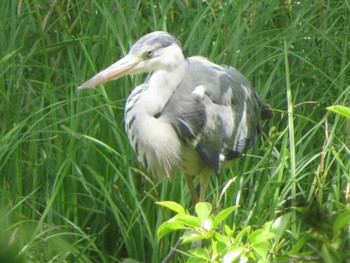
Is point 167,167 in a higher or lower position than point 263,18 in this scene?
lower

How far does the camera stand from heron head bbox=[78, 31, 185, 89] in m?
3.63

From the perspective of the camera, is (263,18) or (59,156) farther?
(263,18)

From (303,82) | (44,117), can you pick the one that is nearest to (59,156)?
(44,117)

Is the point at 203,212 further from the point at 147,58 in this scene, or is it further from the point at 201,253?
the point at 147,58

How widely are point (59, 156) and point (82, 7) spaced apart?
1.06 m

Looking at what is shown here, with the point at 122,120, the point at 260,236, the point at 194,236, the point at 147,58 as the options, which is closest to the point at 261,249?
the point at 260,236

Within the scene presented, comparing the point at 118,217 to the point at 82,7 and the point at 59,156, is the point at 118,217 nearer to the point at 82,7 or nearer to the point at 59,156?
the point at 59,156

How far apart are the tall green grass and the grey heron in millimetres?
93

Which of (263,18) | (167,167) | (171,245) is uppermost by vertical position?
(263,18)

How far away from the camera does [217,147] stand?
12.7 feet

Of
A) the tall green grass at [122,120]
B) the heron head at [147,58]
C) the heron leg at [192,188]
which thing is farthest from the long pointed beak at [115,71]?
the heron leg at [192,188]

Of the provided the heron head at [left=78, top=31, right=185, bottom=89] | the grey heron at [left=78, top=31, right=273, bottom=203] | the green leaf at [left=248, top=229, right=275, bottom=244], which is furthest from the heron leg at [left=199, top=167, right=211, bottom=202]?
the green leaf at [left=248, top=229, right=275, bottom=244]

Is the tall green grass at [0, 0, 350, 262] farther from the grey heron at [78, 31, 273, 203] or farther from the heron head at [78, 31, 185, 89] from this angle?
the heron head at [78, 31, 185, 89]

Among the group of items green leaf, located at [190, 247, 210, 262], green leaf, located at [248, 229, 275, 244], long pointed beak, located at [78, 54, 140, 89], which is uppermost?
green leaf, located at [248, 229, 275, 244]
